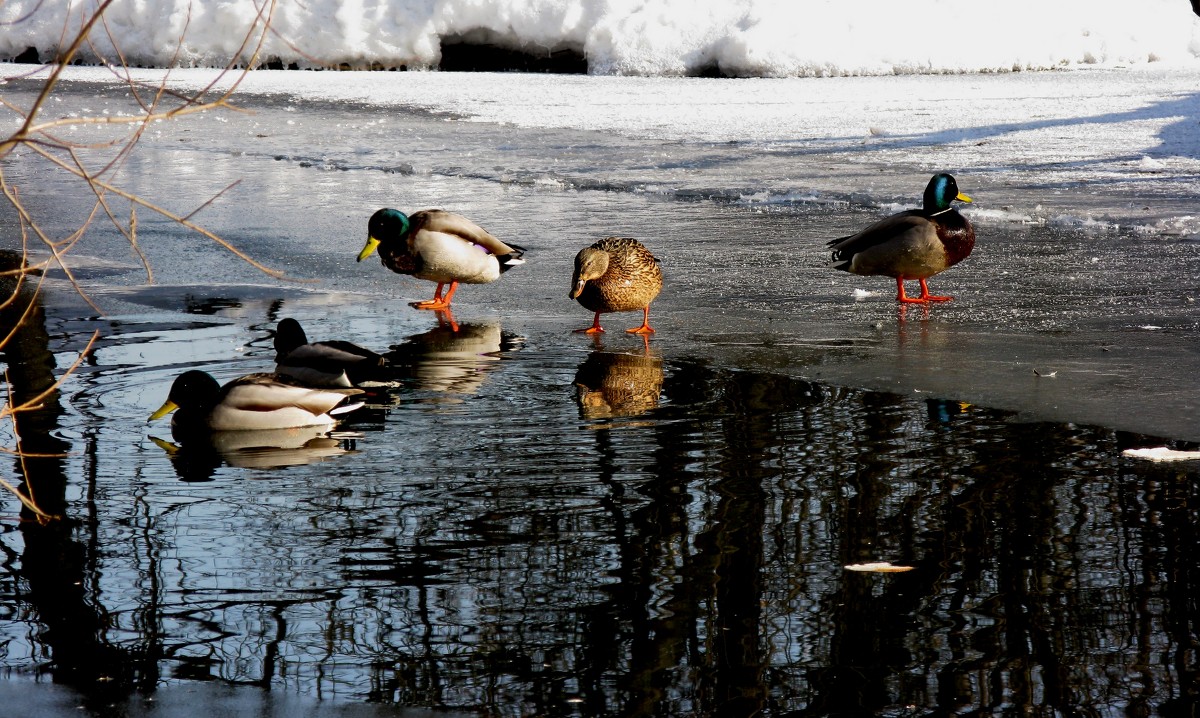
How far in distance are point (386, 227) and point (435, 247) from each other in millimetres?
351

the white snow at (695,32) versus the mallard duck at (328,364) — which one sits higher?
the white snow at (695,32)

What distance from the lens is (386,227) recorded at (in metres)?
7.44

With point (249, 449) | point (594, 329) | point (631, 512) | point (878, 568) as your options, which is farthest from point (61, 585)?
point (594, 329)

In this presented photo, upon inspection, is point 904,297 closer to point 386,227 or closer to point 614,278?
point 614,278

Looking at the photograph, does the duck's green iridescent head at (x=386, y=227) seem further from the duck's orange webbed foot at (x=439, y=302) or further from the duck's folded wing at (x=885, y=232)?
the duck's folded wing at (x=885, y=232)

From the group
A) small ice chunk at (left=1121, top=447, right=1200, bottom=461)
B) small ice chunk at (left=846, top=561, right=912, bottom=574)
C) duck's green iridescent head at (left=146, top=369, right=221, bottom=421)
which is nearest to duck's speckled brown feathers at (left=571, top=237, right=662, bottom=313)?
duck's green iridescent head at (left=146, top=369, right=221, bottom=421)

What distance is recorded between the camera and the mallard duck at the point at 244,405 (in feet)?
15.9

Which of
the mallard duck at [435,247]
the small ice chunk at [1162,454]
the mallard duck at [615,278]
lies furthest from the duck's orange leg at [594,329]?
the small ice chunk at [1162,454]

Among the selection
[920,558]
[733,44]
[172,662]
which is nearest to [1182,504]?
[920,558]

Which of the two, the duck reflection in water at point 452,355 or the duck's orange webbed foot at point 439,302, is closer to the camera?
the duck reflection in water at point 452,355

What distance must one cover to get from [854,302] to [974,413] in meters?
2.43

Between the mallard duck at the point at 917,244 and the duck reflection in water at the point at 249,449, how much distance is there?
11.6 feet

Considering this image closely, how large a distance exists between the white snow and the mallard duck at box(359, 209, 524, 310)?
17333 millimetres

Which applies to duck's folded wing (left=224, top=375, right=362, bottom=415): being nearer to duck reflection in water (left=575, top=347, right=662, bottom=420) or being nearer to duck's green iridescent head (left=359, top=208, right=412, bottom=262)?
duck reflection in water (left=575, top=347, right=662, bottom=420)
